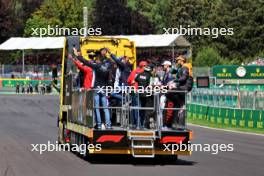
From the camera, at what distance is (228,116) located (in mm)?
34656

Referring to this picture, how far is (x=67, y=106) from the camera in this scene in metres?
20.9

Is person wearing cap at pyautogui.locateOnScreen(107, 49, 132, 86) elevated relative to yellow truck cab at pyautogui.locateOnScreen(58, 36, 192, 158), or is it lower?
elevated

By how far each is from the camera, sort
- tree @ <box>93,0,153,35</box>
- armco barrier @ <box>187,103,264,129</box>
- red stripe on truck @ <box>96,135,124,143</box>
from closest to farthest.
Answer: red stripe on truck @ <box>96,135,124,143</box>, armco barrier @ <box>187,103,264,129</box>, tree @ <box>93,0,153,35</box>

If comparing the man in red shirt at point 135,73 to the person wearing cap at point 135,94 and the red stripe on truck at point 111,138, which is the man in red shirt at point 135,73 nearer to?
the person wearing cap at point 135,94

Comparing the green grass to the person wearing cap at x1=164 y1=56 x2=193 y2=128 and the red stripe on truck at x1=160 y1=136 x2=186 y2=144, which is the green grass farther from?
the red stripe on truck at x1=160 y1=136 x2=186 y2=144

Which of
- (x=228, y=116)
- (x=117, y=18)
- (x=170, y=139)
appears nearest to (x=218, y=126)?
(x=228, y=116)

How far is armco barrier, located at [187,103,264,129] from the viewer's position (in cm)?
3203

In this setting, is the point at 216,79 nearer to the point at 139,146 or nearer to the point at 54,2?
the point at 139,146

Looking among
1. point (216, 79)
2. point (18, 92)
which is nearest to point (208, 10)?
point (18, 92)

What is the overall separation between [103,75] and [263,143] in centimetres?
829

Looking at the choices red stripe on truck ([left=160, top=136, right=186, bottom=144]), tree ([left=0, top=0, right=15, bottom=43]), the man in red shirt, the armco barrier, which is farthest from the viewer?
tree ([left=0, top=0, right=15, bottom=43])

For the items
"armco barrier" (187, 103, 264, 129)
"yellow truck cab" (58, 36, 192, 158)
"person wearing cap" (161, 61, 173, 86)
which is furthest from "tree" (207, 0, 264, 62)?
"yellow truck cab" (58, 36, 192, 158)

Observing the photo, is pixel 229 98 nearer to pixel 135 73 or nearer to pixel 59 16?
pixel 135 73

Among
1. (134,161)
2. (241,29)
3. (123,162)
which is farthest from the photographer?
(241,29)
